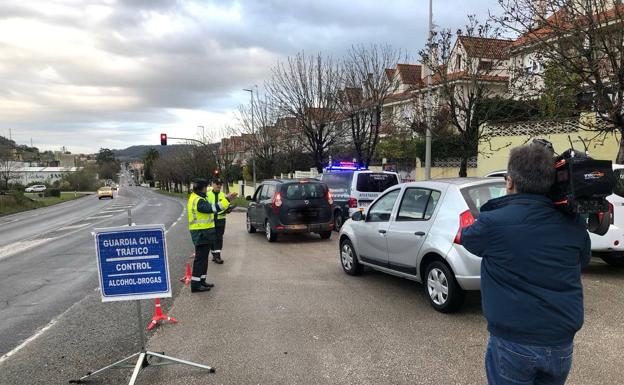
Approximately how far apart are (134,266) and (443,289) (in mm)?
3572

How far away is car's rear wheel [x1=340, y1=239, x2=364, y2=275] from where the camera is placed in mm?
8172

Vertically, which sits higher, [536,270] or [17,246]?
[536,270]

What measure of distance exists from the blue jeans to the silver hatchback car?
3184 mm

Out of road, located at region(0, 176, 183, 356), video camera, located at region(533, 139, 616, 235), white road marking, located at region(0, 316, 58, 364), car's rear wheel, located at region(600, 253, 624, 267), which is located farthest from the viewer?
car's rear wheel, located at region(600, 253, 624, 267)

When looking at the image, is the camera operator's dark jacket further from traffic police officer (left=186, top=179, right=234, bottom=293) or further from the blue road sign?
traffic police officer (left=186, top=179, right=234, bottom=293)

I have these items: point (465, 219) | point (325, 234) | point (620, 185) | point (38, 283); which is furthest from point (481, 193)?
point (325, 234)

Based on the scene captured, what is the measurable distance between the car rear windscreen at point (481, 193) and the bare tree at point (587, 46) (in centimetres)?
552

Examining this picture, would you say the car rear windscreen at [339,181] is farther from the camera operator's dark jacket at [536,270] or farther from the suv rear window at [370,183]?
the camera operator's dark jacket at [536,270]

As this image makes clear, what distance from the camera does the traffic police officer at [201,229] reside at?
24.6 ft

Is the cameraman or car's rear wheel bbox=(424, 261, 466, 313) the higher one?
the cameraman

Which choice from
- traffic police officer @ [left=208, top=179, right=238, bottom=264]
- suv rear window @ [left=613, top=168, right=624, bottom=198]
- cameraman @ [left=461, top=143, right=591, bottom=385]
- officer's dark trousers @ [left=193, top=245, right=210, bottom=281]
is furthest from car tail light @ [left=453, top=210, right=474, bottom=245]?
traffic police officer @ [left=208, top=179, right=238, bottom=264]

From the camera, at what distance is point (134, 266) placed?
4582 millimetres

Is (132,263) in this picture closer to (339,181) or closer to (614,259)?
(614,259)

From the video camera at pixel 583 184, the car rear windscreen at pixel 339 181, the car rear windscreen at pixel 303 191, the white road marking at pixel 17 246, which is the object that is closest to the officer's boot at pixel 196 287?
the car rear windscreen at pixel 303 191
